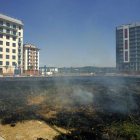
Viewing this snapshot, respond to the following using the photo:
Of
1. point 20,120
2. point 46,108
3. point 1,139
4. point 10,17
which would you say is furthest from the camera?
point 10,17

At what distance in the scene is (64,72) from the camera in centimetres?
3162

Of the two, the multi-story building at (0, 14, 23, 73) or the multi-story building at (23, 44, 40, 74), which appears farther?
the multi-story building at (23, 44, 40, 74)

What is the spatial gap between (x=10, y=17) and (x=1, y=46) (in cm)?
987

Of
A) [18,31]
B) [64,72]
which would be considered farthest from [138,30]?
[18,31]

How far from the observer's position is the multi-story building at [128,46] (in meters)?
48.8

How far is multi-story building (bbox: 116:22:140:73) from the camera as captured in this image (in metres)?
48.8

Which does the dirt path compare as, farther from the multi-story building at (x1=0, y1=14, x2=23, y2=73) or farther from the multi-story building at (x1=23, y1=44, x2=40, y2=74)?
the multi-story building at (x1=23, y1=44, x2=40, y2=74)

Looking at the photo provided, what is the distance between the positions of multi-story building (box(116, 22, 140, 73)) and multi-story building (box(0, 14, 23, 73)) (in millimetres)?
36174

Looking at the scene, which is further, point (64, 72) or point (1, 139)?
point (64, 72)

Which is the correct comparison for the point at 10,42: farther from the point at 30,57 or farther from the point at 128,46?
the point at 128,46

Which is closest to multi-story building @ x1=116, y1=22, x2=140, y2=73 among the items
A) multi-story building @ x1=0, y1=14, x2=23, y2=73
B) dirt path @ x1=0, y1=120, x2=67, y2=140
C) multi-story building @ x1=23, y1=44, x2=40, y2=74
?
multi-story building @ x1=23, y1=44, x2=40, y2=74

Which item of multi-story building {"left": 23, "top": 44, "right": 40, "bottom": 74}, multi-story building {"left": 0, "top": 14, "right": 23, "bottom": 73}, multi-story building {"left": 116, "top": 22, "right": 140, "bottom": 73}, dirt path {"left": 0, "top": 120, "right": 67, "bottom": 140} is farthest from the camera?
multi-story building {"left": 116, "top": 22, "right": 140, "bottom": 73}

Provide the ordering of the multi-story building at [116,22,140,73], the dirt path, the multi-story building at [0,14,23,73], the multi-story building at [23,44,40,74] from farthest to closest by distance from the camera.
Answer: the multi-story building at [116,22,140,73] < the multi-story building at [23,44,40,74] < the multi-story building at [0,14,23,73] < the dirt path

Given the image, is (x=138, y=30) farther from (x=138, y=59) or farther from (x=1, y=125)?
(x=1, y=125)
